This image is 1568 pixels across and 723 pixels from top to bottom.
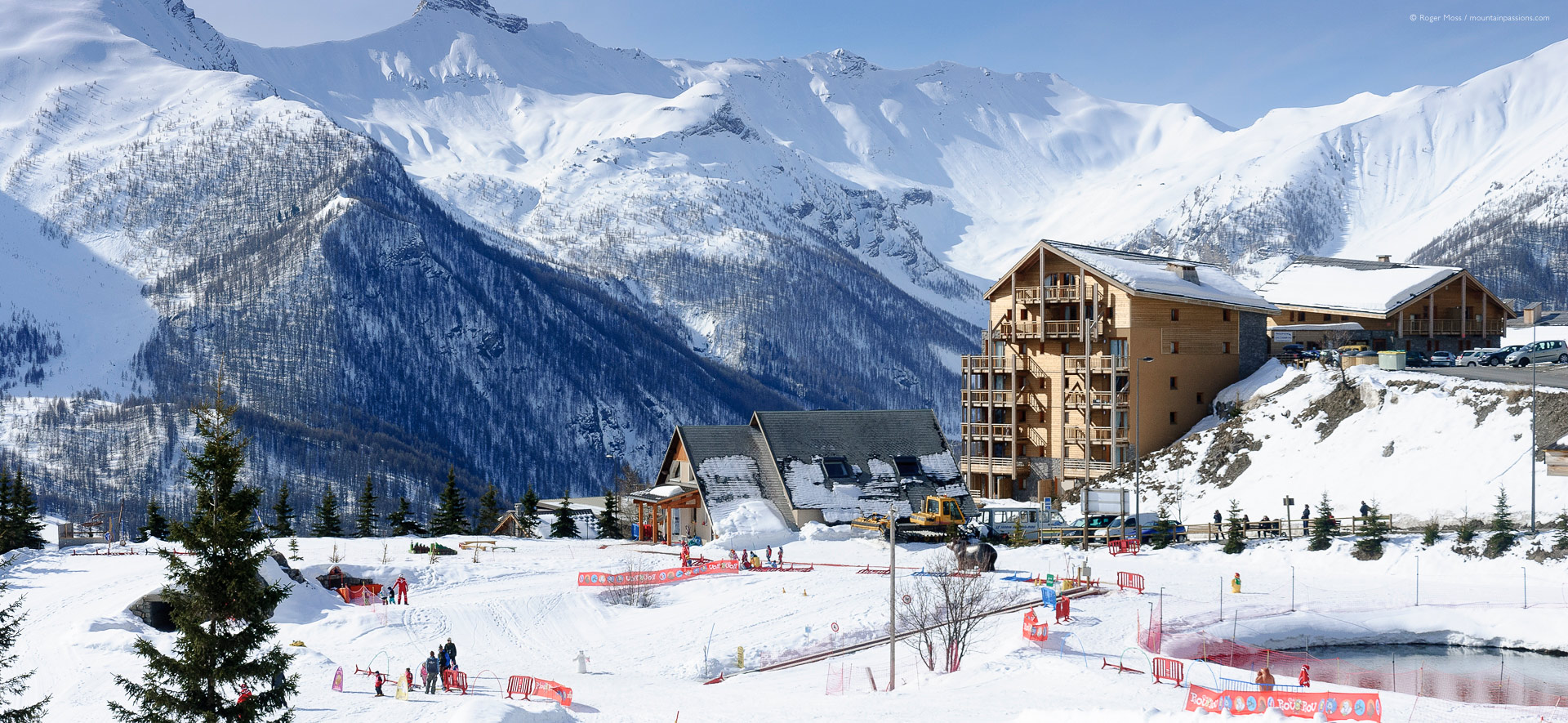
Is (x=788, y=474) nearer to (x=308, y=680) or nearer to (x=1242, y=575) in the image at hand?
(x=1242, y=575)

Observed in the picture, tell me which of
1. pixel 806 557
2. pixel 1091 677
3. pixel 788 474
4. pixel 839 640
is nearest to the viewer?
pixel 1091 677

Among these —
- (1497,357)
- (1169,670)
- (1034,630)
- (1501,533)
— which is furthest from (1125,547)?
(1497,357)

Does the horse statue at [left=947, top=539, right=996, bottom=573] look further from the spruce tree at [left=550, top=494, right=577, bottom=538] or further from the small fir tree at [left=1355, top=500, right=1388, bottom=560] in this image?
the spruce tree at [left=550, top=494, right=577, bottom=538]

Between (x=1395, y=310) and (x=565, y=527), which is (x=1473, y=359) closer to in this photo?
(x=1395, y=310)

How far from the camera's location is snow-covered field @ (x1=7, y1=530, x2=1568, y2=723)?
118ft

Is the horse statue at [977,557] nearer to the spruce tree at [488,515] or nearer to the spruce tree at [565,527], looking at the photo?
the spruce tree at [565,527]

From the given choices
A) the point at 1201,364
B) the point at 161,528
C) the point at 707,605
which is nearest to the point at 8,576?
the point at 161,528

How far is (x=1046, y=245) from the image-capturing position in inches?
3177

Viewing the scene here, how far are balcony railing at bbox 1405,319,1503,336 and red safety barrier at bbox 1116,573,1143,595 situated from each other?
43.5 meters

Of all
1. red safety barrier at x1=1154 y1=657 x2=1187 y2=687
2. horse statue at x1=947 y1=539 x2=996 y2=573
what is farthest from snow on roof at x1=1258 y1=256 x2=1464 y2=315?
red safety barrier at x1=1154 y1=657 x2=1187 y2=687

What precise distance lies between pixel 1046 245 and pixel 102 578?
5391cm

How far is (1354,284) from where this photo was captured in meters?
89.0

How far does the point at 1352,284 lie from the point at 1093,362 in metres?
24.2

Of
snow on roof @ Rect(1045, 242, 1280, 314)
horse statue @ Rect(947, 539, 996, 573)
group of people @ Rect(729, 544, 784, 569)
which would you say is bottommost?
group of people @ Rect(729, 544, 784, 569)
